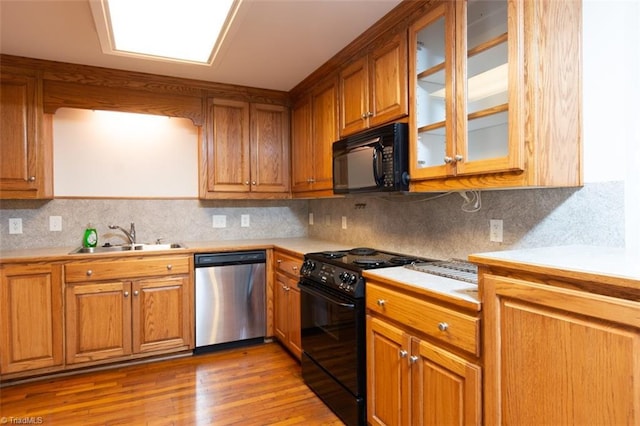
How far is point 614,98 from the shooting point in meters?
1.39

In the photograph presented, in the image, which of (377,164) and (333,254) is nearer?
(377,164)

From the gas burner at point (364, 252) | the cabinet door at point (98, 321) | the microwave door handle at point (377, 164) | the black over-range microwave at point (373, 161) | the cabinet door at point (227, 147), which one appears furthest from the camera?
the cabinet door at point (227, 147)

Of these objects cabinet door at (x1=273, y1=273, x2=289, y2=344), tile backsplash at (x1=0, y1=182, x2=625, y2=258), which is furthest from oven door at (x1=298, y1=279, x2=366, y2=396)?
tile backsplash at (x1=0, y1=182, x2=625, y2=258)

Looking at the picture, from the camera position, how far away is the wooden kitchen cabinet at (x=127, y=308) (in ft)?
8.62

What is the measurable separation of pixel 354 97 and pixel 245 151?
1.37m

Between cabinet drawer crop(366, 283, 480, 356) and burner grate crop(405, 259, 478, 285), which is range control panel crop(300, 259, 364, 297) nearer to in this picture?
cabinet drawer crop(366, 283, 480, 356)

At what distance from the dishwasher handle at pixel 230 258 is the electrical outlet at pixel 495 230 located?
1.92 metres

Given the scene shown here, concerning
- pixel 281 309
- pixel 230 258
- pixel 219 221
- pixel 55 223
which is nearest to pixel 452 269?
pixel 281 309

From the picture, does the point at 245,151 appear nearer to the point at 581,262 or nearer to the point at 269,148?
the point at 269,148

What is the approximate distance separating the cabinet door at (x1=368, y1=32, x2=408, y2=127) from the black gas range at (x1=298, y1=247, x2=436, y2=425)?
34.4 inches

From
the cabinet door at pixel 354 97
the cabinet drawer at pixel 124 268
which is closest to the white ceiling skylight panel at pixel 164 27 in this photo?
the cabinet door at pixel 354 97

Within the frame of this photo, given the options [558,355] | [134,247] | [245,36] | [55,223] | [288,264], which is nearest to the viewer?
[558,355]

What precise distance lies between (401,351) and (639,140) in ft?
4.07

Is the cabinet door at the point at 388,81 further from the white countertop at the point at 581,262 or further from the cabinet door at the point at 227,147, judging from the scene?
the cabinet door at the point at 227,147
